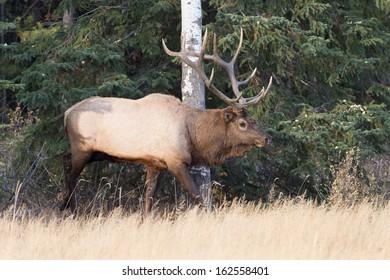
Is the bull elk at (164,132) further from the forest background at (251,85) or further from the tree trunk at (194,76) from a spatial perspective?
the forest background at (251,85)

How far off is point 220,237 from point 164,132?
9.05ft

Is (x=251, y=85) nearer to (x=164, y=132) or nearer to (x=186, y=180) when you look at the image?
(x=164, y=132)

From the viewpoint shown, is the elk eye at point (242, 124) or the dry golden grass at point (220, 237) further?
the elk eye at point (242, 124)

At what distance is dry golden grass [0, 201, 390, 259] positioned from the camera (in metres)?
7.86

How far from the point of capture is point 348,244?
330 inches

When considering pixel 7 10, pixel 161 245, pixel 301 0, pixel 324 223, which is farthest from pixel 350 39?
pixel 7 10

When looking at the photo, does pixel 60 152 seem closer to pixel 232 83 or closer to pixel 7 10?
pixel 232 83

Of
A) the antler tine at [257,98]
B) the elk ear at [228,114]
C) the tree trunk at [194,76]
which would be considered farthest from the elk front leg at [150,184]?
the antler tine at [257,98]

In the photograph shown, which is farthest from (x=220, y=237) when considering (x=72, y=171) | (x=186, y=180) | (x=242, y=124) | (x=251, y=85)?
(x=251, y=85)

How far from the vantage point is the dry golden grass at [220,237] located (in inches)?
309

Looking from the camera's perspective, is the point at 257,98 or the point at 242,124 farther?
the point at 242,124

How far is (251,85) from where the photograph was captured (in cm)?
1196

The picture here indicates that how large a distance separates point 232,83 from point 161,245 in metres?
3.50

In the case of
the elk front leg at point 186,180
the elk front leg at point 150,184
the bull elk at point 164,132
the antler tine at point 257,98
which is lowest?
the elk front leg at point 150,184
